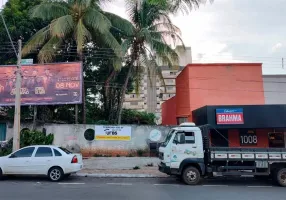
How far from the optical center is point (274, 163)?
1127cm

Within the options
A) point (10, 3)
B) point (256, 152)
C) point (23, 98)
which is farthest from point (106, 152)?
point (10, 3)

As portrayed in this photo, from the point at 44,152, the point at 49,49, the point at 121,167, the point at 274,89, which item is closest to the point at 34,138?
the point at 49,49

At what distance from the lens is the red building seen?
17.6m

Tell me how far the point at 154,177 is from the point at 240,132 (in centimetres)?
917

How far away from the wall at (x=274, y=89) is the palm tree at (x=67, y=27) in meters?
11.9

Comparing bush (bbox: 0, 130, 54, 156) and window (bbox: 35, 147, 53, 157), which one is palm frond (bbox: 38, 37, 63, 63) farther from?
window (bbox: 35, 147, 53, 157)

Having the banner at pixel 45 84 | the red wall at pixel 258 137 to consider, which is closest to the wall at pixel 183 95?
the red wall at pixel 258 137

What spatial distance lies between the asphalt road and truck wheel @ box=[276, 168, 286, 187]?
308 millimetres

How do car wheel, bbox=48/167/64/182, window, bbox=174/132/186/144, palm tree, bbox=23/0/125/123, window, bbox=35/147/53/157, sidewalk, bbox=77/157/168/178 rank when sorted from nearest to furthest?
1. window, bbox=174/132/186/144
2. car wheel, bbox=48/167/64/182
3. window, bbox=35/147/53/157
4. sidewalk, bbox=77/157/168/178
5. palm tree, bbox=23/0/125/123

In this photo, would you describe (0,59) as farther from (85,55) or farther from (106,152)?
(106,152)

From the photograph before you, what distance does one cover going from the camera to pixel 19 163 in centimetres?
1178

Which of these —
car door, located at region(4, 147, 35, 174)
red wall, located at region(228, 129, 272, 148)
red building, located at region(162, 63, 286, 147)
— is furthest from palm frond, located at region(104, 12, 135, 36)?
car door, located at region(4, 147, 35, 174)

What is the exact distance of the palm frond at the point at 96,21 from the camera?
63.1 feet

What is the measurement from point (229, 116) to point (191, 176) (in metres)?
7.49
